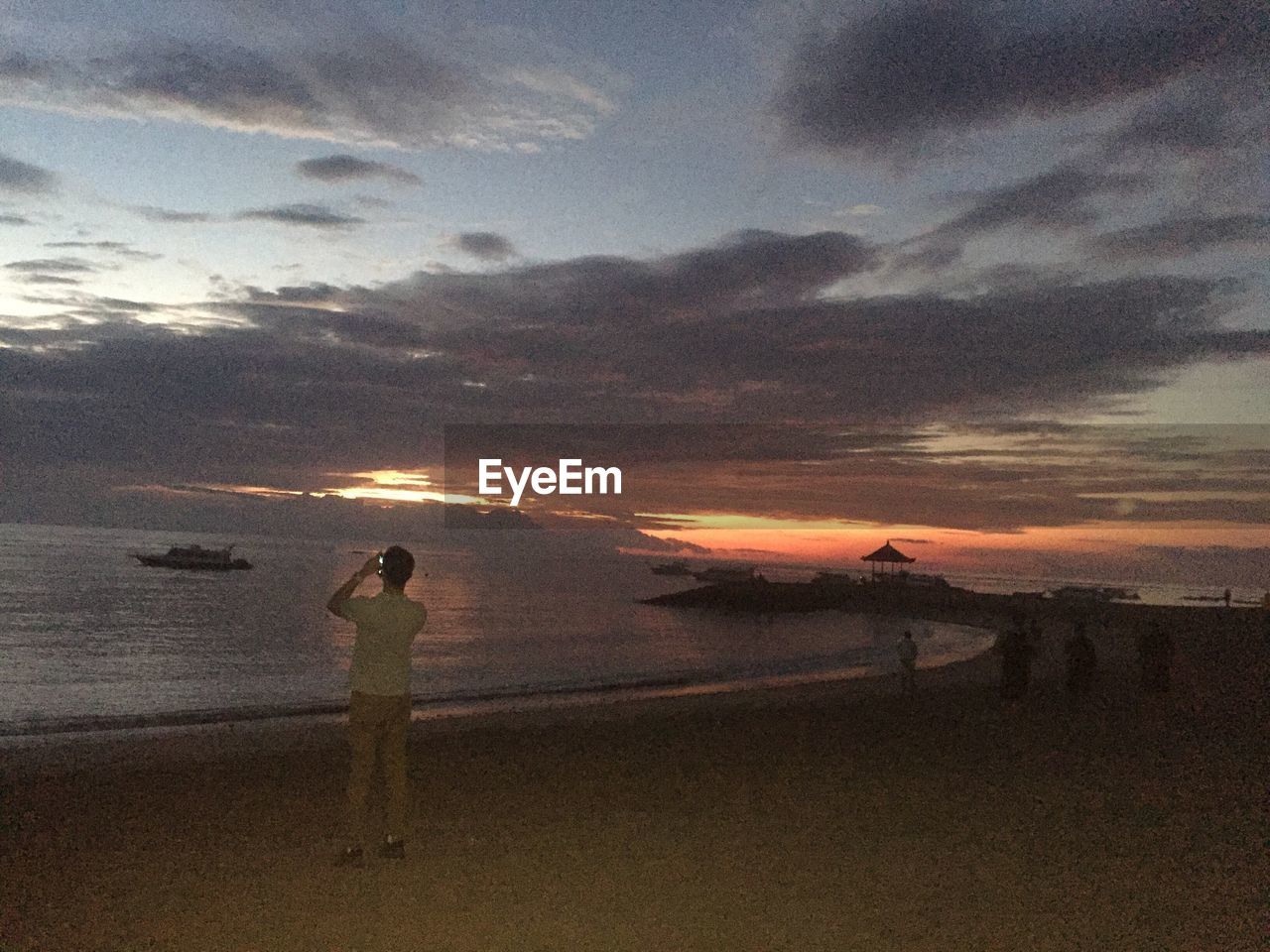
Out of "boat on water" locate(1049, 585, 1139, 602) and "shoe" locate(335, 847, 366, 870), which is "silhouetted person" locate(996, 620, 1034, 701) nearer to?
"shoe" locate(335, 847, 366, 870)

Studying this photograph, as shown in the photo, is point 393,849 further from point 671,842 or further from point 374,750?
point 671,842

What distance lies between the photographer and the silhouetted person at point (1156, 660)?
20.8 m

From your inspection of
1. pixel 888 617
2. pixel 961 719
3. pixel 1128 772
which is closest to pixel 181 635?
pixel 961 719

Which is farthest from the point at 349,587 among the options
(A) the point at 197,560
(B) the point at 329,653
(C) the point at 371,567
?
(A) the point at 197,560

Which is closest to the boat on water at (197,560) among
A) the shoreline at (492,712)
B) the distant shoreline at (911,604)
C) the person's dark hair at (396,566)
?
the distant shoreline at (911,604)

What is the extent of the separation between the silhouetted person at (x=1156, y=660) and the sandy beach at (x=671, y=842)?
5178 mm

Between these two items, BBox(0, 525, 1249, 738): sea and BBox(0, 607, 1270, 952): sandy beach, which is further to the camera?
BBox(0, 525, 1249, 738): sea

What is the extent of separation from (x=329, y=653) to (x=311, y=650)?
4.00 ft

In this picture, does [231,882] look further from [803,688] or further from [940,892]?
[803,688]

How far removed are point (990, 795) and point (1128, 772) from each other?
2603 millimetres

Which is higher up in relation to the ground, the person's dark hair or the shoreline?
the person's dark hair

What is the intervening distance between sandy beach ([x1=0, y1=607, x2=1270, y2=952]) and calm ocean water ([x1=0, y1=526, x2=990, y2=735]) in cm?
947

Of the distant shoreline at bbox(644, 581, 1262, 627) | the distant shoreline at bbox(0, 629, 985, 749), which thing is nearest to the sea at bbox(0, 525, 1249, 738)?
the distant shoreline at bbox(0, 629, 985, 749)

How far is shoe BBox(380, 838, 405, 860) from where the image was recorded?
271 inches
